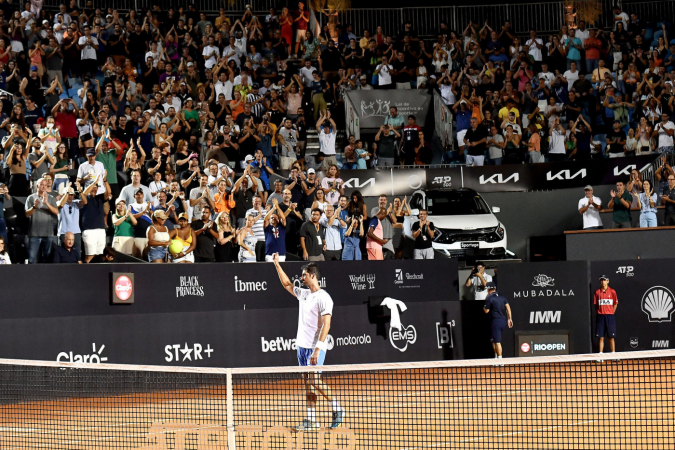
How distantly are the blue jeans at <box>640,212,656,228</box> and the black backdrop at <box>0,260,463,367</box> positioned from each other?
5257mm

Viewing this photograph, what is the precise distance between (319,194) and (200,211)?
9.17ft

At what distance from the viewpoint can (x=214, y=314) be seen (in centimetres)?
1695

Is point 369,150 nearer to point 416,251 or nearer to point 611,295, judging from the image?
point 416,251

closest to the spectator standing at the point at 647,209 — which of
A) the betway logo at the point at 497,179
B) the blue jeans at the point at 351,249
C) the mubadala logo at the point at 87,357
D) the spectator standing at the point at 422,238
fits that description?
the betway logo at the point at 497,179

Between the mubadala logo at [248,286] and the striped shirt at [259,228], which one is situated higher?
the striped shirt at [259,228]

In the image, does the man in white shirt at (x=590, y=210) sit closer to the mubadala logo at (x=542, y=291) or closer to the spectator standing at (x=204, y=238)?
the mubadala logo at (x=542, y=291)

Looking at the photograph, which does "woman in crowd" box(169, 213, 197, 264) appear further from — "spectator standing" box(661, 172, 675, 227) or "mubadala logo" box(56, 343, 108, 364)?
"spectator standing" box(661, 172, 675, 227)

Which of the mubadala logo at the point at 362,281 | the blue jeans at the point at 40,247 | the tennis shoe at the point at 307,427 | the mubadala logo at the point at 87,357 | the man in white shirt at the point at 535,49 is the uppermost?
the man in white shirt at the point at 535,49

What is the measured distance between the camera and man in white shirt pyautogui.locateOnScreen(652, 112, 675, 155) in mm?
24953

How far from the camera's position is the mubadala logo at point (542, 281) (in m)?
20.5

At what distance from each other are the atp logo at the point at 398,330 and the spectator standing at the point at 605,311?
13.7ft

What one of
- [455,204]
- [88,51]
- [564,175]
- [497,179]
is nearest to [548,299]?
[455,204]

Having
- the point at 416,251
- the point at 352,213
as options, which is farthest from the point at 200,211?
the point at 416,251

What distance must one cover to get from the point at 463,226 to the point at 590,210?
3214mm
